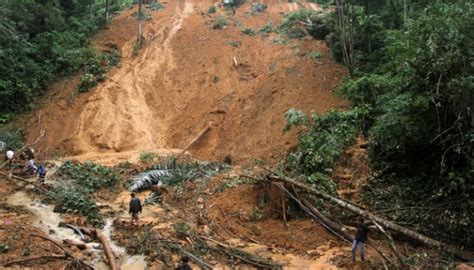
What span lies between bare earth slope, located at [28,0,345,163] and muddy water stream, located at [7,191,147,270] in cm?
505

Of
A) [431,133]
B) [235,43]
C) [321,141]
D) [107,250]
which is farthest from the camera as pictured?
[235,43]

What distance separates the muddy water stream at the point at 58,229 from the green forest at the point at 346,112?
42 centimetres

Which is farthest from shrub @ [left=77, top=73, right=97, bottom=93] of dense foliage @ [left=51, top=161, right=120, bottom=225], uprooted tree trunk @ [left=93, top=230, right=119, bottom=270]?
uprooted tree trunk @ [left=93, top=230, right=119, bottom=270]

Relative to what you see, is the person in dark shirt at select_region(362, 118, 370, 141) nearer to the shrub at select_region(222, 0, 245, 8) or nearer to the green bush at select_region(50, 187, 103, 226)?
the green bush at select_region(50, 187, 103, 226)

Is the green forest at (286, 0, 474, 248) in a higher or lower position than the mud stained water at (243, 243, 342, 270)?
higher

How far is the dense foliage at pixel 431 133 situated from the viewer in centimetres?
1061

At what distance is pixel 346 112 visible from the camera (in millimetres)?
16469

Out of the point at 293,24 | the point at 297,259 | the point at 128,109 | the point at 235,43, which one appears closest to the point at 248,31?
the point at 235,43

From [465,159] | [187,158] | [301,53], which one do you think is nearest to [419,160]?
[465,159]

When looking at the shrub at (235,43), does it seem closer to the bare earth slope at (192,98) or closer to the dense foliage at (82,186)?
the bare earth slope at (192,98)

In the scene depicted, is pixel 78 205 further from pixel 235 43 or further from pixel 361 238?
pixel 235 43

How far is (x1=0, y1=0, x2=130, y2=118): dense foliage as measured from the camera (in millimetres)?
22047

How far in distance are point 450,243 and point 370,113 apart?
20.3 ft

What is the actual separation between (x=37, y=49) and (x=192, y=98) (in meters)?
8.60
